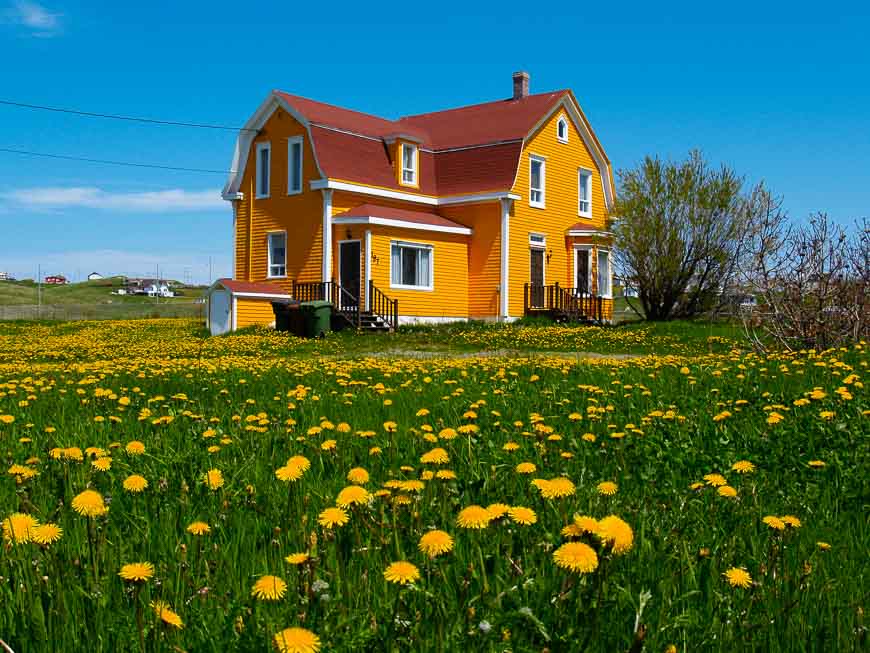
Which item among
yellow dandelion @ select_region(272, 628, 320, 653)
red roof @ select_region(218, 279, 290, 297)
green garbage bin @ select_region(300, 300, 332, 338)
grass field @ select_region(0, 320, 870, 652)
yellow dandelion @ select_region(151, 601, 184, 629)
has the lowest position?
grass field @ select_region(0, 320, 870, 652)

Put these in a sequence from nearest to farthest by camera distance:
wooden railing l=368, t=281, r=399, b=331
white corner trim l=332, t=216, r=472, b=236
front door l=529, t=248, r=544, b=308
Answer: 1. white corner trim l=332, t=216, r=472, b=236
2. wooden railing l=368, t=281, r=399, b=331
3. front door l=529, t=248, r=544, b=308

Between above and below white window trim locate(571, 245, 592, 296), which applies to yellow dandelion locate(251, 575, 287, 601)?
below

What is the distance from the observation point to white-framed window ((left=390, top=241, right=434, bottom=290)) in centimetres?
2756

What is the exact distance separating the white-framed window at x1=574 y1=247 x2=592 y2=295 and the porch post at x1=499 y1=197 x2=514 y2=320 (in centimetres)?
458

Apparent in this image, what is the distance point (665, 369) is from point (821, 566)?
682 centimetres

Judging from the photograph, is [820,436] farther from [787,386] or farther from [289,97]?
[289,97]

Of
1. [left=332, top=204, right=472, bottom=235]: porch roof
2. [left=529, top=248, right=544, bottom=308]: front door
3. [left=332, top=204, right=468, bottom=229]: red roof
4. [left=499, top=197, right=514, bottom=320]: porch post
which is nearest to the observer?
[left=332, top=204, right=472, bottom=235]: porch roof

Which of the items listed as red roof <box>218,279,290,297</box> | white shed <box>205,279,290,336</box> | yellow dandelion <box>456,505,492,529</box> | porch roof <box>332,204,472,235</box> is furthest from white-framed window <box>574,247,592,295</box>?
yellow dandelion <box>456,505,492,529</box>

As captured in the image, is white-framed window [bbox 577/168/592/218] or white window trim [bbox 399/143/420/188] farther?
white-framed window [bbox 577/168/592/218]

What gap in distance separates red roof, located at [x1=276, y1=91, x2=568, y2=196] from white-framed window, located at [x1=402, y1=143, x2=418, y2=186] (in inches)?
15.3

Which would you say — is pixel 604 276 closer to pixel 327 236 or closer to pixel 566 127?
pixel 566 127

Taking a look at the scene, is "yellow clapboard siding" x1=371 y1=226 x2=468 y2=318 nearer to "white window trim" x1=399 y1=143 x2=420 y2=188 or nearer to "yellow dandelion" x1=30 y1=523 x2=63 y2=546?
"white window trim" x1=399 y1=143 x2=420 y2=188

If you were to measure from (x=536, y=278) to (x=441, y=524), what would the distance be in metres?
28.9

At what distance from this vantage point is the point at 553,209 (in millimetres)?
32219
